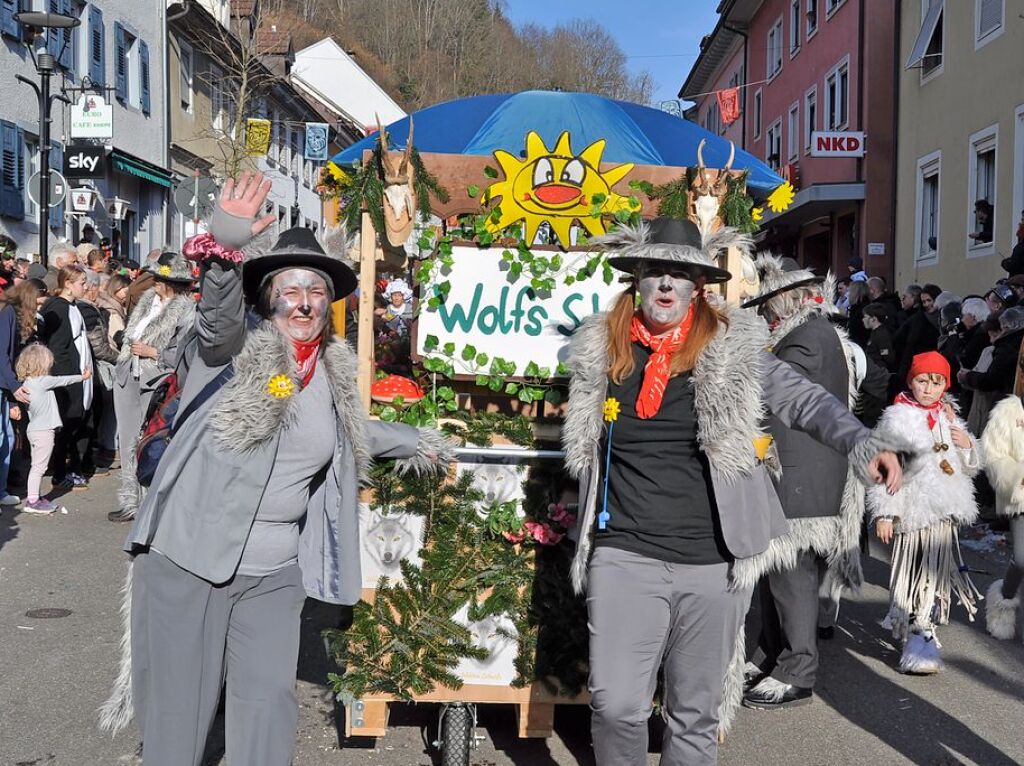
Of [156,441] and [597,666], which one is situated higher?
[156,441]

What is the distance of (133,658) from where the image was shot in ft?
10.8

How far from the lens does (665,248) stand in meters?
3.51

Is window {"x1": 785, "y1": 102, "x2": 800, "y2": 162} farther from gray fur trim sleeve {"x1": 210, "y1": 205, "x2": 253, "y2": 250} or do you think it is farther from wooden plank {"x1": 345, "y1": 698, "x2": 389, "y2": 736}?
gray fur trim sleeve {"x1": 210, "y1": 205, "x2": 253, "y2": 250}

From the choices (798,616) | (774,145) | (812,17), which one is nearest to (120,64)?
(812,17)

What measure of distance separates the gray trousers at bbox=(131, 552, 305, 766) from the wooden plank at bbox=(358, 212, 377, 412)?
1.25m

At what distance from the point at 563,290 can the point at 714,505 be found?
1.51 metres

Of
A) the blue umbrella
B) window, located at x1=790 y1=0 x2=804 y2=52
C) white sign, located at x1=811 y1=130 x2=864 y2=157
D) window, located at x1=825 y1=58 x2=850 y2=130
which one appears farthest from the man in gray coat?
window, located at x1=790 y1=0 x2=804 y2=52

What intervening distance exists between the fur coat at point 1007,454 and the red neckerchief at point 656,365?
329cm

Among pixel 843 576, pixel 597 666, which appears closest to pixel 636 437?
pixel 597 666

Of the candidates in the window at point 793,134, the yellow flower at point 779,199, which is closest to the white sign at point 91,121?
the yellow flower at point 779,199

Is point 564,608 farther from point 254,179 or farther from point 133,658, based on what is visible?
point 254,179

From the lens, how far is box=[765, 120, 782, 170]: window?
3216 centimetres

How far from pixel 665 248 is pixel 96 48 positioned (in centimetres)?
2164

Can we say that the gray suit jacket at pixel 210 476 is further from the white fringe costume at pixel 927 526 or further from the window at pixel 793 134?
the window at pixel 793 134
